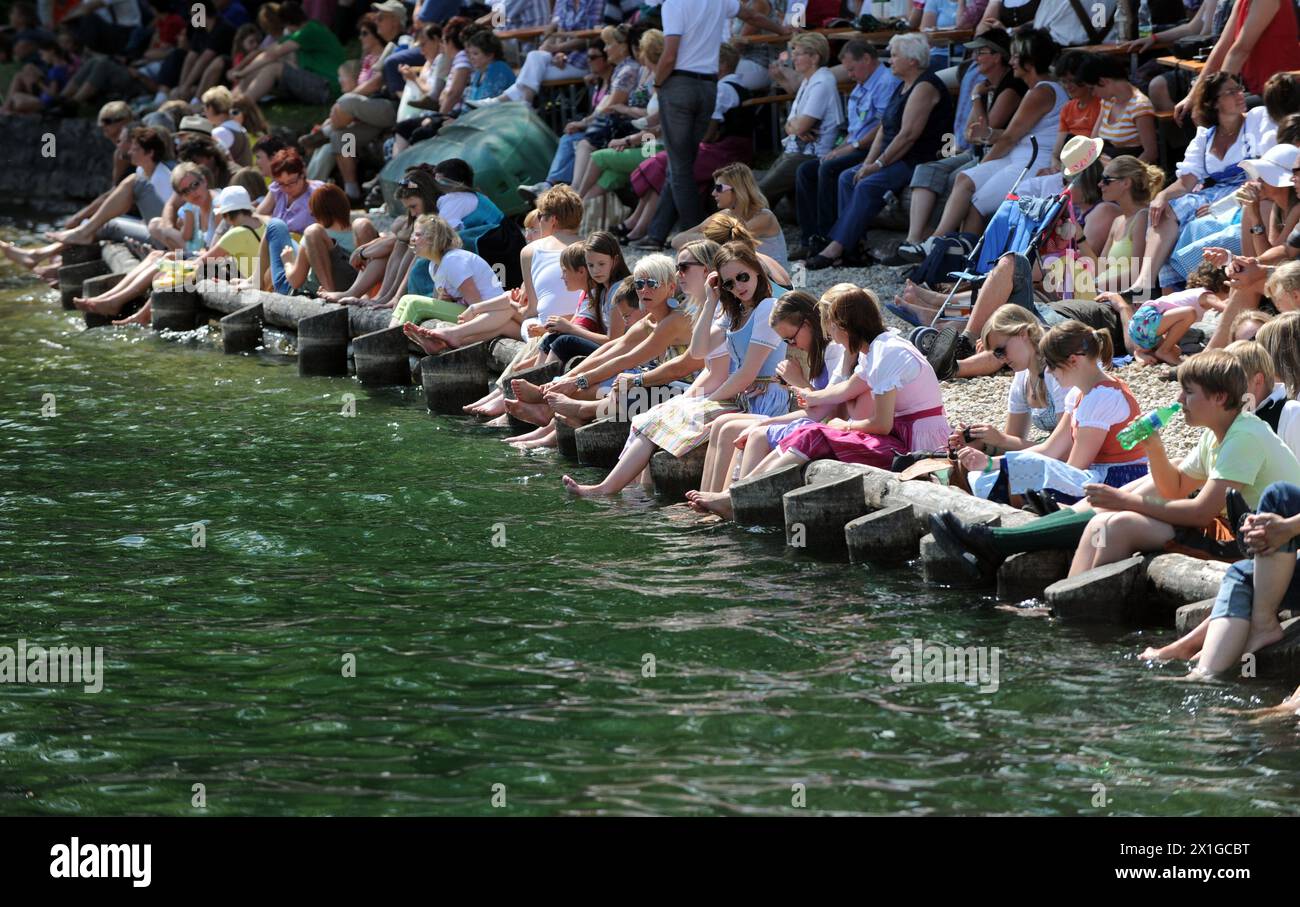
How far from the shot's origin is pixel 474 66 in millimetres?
18391

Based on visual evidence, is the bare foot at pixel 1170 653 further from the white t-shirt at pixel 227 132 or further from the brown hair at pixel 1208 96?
the white t-shirt at pixel 227 132

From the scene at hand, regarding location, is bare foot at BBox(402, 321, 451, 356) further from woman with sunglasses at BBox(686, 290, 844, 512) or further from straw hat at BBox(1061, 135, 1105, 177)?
straw hat at BBox(1061, 135, 1105, 177)

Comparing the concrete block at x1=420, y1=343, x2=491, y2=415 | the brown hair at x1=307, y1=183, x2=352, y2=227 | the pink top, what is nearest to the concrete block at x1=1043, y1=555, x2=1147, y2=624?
the pink top

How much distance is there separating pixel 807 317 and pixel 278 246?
7226 mm

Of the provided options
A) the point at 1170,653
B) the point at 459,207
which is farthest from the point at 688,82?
the point at 1170,653

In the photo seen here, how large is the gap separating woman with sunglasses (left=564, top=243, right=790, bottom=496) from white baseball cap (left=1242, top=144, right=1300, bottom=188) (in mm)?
2764

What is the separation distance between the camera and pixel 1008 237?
1078cm

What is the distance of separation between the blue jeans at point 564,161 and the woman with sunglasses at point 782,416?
753 centimetres

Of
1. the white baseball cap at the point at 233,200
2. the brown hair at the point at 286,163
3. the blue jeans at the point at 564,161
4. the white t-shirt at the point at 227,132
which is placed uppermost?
the white t-shirt at the point at 227,132

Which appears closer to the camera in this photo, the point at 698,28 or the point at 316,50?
the point at 698,28


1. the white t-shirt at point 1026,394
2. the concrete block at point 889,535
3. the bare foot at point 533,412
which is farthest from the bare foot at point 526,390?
the white t-shirt at point 1026,394

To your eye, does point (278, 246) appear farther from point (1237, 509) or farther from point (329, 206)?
point (1237, 509)

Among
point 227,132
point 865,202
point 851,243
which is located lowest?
point 851,243

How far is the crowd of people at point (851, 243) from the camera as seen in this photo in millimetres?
7328
